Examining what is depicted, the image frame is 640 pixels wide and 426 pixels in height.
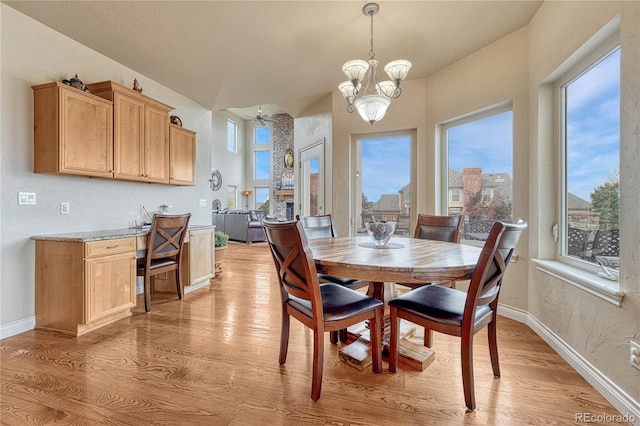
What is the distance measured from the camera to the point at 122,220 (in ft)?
10.8

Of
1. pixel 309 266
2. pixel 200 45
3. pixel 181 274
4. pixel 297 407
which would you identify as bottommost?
pixel 297 407

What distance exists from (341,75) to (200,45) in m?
1.60

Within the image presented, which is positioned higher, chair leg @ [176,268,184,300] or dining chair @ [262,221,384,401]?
dining chair @ [262,221,384,401]

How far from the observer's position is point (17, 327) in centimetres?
240

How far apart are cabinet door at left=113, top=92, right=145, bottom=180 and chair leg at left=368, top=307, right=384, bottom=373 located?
2.73m

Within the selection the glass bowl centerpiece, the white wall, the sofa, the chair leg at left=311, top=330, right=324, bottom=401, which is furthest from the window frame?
the sofa

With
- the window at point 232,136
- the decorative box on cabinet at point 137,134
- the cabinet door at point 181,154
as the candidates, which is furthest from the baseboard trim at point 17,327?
the window at point 232,136

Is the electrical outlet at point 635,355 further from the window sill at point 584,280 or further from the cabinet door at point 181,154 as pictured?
the cabinet door at point 181,154

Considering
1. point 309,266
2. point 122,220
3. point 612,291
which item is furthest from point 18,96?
point 612,291

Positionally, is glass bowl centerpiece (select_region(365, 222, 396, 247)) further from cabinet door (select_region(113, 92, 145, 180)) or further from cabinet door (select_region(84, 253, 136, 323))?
cabinet door (select_region(113, 92, 145, 180))

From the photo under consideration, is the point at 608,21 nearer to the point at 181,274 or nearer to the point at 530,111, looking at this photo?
the point at 530,111

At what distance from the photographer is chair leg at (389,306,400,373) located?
1773 mm

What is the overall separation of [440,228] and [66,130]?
3330 mm

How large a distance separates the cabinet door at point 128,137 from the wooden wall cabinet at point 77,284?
796 millimetres
